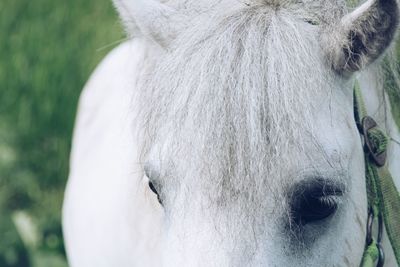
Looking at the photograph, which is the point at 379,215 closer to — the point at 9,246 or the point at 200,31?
the point at 200,31

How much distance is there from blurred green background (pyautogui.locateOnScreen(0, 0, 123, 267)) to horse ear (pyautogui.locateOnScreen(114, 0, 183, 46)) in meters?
1.85

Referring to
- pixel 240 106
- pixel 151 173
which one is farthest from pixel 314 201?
pixel 151 173

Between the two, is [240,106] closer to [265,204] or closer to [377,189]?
[265,204]

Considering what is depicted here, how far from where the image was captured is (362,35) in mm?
1970

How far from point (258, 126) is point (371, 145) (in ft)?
1.29

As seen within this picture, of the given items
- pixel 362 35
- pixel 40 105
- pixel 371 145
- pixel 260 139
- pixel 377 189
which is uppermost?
pixel 362 35

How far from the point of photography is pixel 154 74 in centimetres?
209

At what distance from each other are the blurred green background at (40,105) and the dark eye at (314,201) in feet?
6.73

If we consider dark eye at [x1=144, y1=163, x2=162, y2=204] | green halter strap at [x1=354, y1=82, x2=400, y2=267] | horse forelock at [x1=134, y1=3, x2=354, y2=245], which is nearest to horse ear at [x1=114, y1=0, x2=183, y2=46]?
horse forelock at [x1=134, y1=3, x2=354, y2=245]

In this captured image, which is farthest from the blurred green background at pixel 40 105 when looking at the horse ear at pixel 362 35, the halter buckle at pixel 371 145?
the horse ear at pixel 362 35

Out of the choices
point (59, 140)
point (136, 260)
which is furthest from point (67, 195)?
point (59, 140)

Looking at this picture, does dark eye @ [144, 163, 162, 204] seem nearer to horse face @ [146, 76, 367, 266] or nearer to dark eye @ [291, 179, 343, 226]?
horse face @ [146, 76, 367, 266]

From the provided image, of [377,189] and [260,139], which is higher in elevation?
[260,139]

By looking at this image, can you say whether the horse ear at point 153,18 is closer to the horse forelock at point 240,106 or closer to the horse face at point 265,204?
the horse forelock at point 240,106
